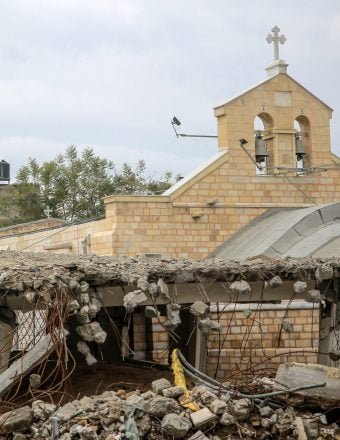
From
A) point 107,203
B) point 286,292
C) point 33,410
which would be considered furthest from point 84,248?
point 33,410

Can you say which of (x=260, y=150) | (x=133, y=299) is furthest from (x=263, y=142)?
(x=133, y=299)

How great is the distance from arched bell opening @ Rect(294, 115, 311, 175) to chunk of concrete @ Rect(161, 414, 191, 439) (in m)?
14.5

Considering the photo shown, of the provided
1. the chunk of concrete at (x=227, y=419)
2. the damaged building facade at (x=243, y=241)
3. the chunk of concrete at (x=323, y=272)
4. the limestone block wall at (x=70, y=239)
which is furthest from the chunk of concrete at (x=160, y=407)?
the limestone block wall at (x=70, y=239)

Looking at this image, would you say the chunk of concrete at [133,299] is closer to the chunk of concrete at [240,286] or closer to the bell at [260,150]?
the chunk of concrete at [240,286]

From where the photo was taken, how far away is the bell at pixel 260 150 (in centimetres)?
2634

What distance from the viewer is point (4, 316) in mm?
15203

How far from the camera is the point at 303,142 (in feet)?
88.8

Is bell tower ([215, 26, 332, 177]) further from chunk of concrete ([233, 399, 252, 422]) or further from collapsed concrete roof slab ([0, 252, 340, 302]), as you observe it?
chunk of concrete ([233, 399, 252, 422])

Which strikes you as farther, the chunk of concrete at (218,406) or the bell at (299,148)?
the bell at (299,148)

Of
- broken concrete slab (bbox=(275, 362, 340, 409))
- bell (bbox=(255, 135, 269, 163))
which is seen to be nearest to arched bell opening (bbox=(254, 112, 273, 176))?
bell (bbox=(255, 135, 269, 163))

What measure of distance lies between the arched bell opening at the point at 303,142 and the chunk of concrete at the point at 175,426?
14.5 meters

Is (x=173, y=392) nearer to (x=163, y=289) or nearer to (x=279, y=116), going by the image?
(x=163, y=289)

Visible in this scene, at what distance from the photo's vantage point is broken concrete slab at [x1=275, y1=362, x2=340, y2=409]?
14.0m

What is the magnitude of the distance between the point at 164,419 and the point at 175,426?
196 mm
